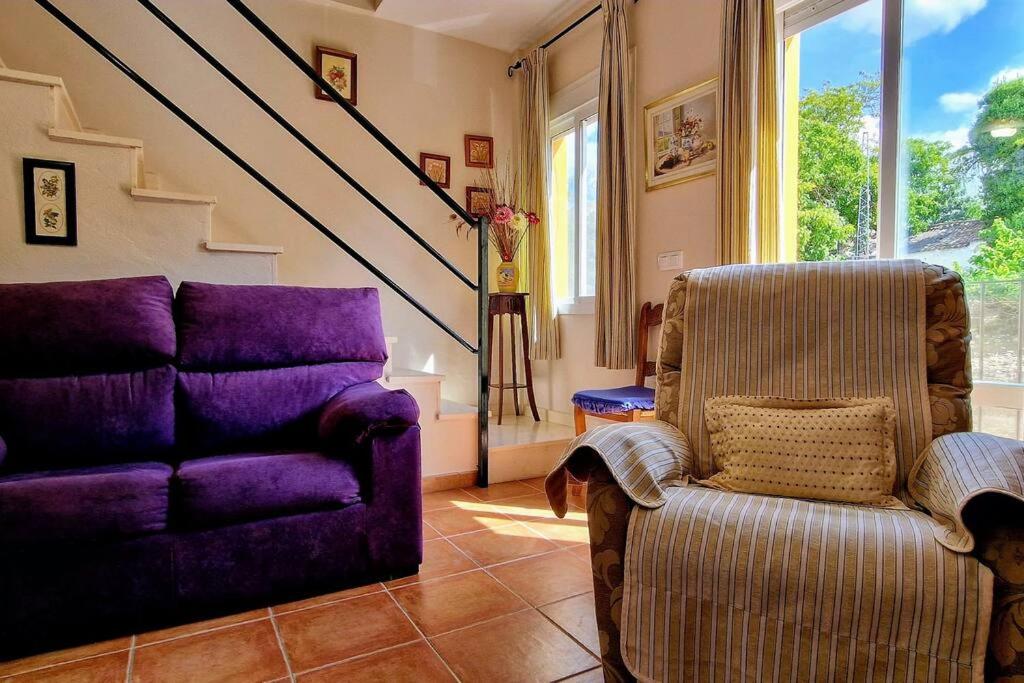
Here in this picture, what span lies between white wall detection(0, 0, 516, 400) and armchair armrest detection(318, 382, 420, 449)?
1949 millimetres

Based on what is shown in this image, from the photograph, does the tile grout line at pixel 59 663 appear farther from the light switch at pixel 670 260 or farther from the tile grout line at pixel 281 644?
the light switch at pixel 670 260

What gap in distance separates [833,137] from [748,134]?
32cm

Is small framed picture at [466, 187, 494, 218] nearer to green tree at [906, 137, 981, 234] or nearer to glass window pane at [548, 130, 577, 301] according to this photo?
glass window pane at [548, 130, 577, 301]

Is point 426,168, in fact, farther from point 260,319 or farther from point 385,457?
point 385,457

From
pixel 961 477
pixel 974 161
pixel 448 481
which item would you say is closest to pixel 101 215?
pixel 448 481

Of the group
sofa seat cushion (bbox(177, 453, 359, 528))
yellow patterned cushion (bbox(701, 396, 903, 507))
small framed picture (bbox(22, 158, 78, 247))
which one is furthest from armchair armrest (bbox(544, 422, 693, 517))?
small framed picture (bbox(22, 158, 78, 247))

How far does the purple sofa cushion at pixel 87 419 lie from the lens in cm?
192

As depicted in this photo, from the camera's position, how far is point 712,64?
2914mm

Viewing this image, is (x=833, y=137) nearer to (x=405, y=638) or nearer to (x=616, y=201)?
(x=616, y=201)

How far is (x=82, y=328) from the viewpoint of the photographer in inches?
80.1

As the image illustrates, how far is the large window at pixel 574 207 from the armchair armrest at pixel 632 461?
232cm

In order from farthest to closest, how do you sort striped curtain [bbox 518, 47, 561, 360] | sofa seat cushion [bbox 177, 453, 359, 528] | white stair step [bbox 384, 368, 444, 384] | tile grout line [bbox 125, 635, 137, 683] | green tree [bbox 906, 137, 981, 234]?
1. striped curtain [bbox 518, 47, 561, 360]
2. white stair step [bbox 384, 368, 444, 384]
3. green tree [bbox 906, 137, 981, 234]
4. sofa seat cushion [bbox 177, 453, 359, 528]
5. tile grout line [bbox 125, 635, 137, 683]

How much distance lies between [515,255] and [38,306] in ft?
9.10

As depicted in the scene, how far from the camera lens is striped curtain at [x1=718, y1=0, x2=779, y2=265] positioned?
2.56 metres
